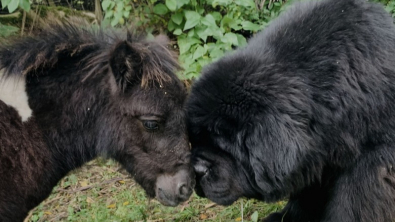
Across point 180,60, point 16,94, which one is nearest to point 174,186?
point 16,94

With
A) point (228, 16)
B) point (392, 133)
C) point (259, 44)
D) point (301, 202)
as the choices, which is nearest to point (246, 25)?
point (228, 16)

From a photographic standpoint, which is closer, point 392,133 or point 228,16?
point 392,133

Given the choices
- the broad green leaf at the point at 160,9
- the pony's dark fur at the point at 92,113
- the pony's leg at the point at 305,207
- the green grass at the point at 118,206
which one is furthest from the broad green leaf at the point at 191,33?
the pony's leg at the point at 305,207

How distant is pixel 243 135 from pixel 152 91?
2.36 feet

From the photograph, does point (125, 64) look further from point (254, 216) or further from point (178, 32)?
point (178, 32)

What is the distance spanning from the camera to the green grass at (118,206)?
490 centimetres

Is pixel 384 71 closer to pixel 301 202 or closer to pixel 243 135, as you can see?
pixel 243 135

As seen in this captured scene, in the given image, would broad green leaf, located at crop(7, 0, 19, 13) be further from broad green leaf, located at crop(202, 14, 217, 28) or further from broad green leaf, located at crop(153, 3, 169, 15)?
broad green leaf, located at crop(202, 14, 217, 28)

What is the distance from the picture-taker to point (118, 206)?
517cm

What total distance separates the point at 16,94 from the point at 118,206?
7.08 feet

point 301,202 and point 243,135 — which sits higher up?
point 243,135

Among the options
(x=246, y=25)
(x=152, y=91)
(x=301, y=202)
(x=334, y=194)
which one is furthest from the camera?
(x=246, y=25)

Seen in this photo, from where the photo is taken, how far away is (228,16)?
555 centimetres

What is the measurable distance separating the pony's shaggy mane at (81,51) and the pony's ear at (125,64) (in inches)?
0.6
